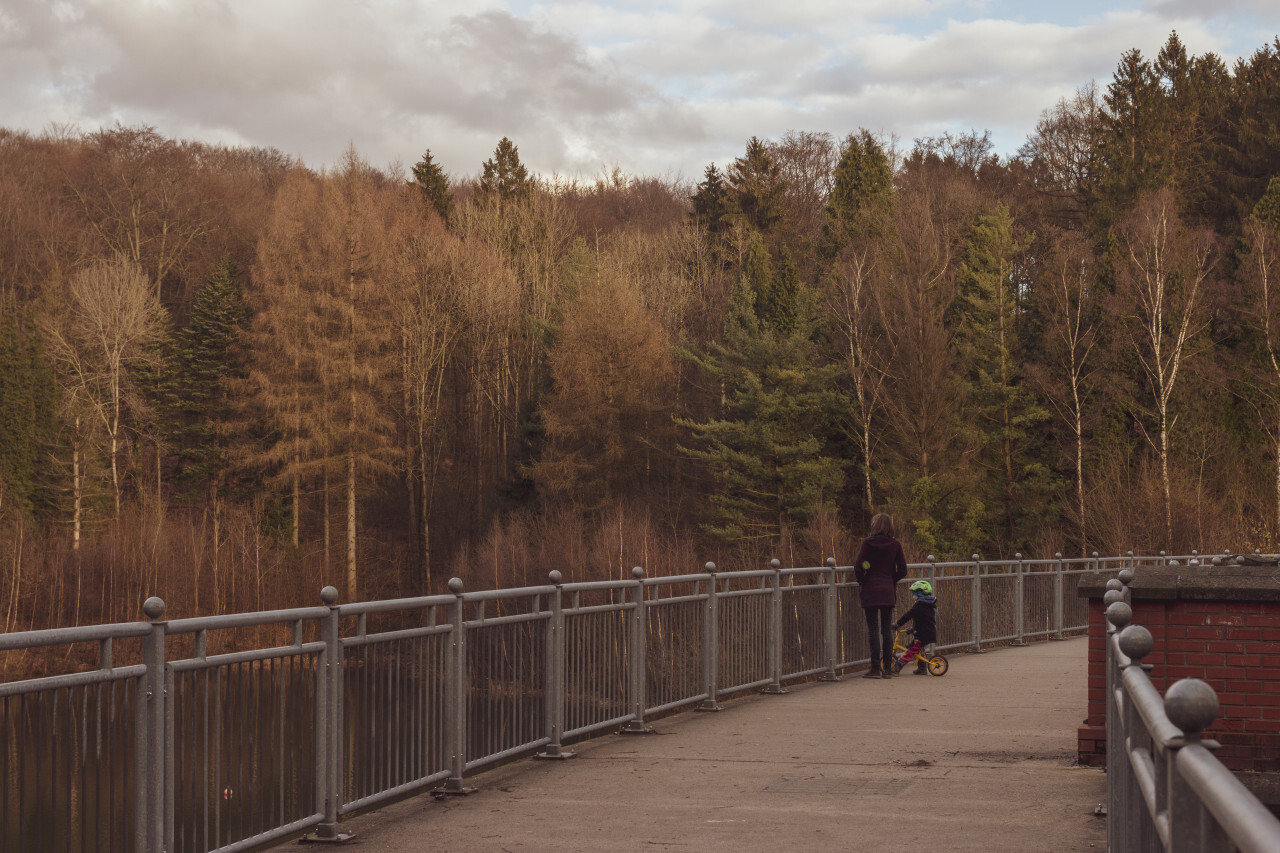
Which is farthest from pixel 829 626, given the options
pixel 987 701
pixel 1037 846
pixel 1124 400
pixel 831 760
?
pixel 1124 400

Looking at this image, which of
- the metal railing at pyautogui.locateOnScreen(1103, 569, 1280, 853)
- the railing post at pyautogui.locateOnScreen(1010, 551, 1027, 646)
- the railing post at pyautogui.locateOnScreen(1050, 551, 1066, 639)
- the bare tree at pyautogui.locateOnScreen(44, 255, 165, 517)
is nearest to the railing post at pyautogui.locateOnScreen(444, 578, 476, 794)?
the metal railing at pyautogui.locateOnScreen(1103, 569, 1280, 853)

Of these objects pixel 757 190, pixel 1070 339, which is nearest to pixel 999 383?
pixel 1070 339

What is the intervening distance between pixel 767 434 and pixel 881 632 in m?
33.5

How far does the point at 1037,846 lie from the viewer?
7199 mm

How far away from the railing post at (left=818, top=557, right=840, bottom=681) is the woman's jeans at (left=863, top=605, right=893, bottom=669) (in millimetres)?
433

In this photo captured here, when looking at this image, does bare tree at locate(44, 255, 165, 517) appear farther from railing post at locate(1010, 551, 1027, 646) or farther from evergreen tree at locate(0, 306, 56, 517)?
railing post at locate(1010, 551, 1027, 646)

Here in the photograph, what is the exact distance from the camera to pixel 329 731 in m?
7.49

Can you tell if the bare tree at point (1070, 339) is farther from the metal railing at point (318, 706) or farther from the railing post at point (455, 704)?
the railing post at point (455, 704)

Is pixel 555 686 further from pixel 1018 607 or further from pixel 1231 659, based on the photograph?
pixel 1018 607

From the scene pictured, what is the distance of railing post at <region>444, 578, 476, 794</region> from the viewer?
8.72 meters

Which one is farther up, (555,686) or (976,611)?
(555,686)

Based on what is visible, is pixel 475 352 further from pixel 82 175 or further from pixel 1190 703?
pixel 1190 703

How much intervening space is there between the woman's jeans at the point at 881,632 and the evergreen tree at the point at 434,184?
54.8m

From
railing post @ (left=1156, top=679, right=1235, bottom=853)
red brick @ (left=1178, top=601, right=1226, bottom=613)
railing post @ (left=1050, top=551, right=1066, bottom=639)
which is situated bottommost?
railing post @ (left=1050, top=551, right=1066, bottom=639)
